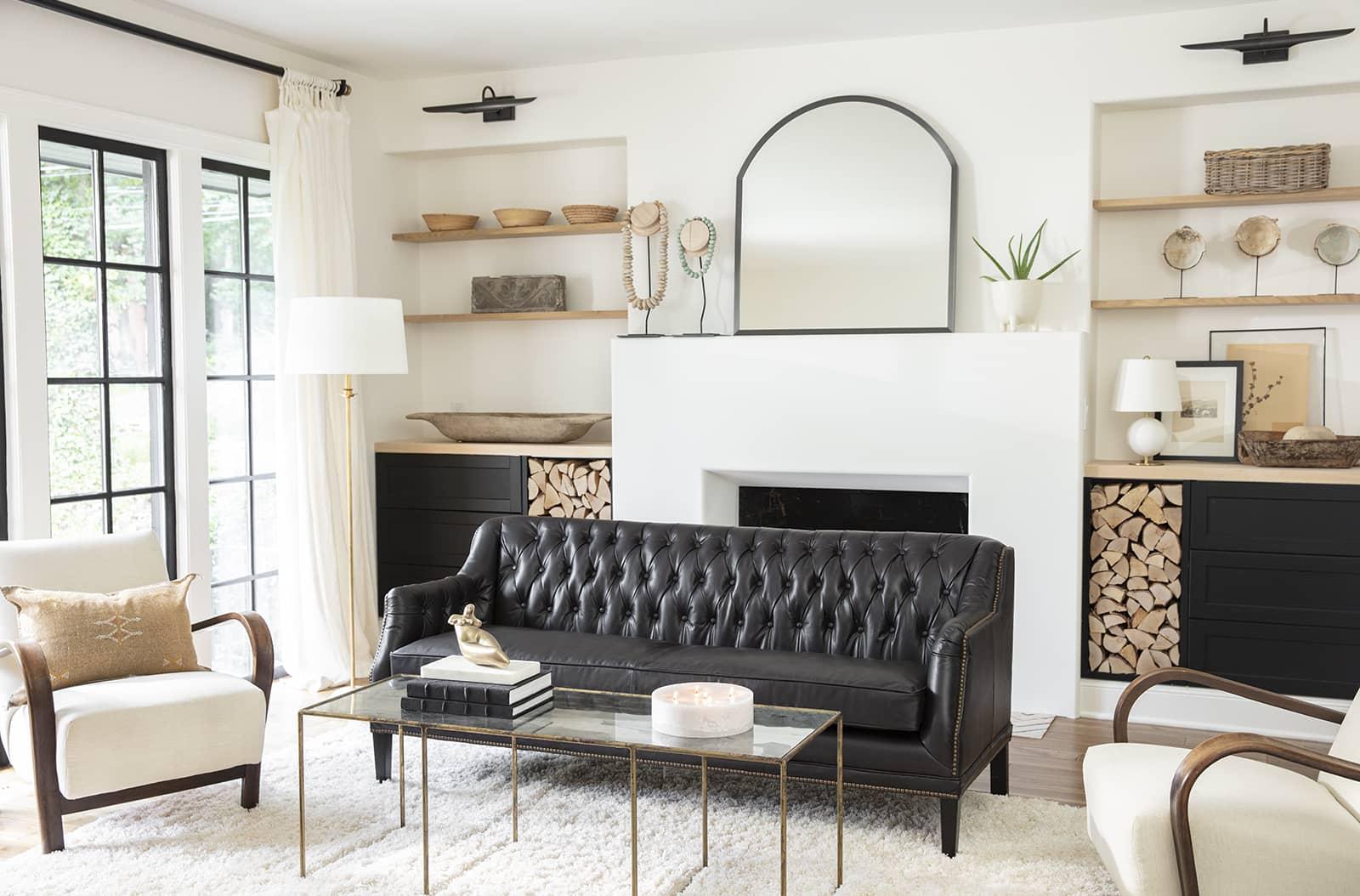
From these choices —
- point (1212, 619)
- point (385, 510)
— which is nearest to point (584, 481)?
point (385, 510)

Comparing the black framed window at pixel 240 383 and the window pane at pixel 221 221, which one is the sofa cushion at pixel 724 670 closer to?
the black framed window at pixel 240 383

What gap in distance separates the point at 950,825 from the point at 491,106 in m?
3.83

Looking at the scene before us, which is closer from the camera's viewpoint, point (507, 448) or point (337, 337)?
point (337, 337)

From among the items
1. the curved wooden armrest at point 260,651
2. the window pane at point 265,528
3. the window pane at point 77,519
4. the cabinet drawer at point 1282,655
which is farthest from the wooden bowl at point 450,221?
the cabinet drawer at point 1282,655

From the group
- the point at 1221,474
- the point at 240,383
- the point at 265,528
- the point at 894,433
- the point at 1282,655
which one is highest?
the point at 240,383

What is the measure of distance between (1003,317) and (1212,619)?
1391 millimetres

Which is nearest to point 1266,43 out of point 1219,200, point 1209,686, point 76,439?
point 1219,200

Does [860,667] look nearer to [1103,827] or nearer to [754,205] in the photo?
[1103,827]

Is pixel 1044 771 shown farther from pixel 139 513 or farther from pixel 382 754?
pixel 139 513

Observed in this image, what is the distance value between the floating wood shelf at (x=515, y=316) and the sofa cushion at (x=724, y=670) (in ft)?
6.60

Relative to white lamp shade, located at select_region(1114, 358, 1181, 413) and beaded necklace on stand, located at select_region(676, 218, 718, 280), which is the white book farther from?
white lamp shade, located at select_region(1114, 358, 1181, 413)

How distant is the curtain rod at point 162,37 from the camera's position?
4.23 meters

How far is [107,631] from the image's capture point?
3.63 meters

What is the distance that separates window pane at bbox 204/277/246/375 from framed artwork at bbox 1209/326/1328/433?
161 inches
